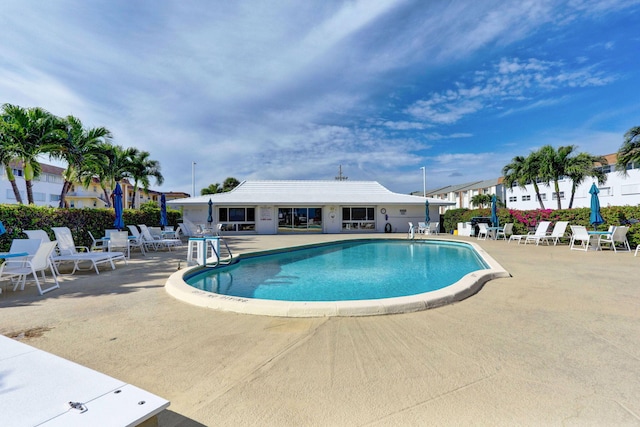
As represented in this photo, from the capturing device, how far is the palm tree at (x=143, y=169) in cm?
2409

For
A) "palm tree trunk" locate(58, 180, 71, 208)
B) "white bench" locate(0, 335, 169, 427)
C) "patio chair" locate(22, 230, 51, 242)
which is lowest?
"white bench" locate(0, 335, 169, 427)

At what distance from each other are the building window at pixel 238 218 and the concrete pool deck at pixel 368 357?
1690 cm

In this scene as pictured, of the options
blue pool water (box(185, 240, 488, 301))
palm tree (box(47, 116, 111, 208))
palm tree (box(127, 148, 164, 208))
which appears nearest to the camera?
blue pool water (box(185, 240, 488, 301))

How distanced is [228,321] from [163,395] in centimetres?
160

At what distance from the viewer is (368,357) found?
2799mm

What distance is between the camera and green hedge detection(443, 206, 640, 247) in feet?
37.9

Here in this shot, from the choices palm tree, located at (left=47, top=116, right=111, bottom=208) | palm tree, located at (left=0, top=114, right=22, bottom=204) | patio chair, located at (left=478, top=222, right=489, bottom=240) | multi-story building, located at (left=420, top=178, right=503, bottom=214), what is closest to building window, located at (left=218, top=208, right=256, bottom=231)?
palm tree, located at (left=47, top=116, right=111, bottom=208)

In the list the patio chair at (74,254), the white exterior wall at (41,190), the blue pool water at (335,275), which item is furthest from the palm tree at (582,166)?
the white exterior wall at (41,190)

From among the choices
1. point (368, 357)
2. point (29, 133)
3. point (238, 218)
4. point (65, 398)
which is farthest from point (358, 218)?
point (65, 398)

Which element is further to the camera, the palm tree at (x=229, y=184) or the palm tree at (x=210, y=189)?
the palm tree at (x=229, y=184)

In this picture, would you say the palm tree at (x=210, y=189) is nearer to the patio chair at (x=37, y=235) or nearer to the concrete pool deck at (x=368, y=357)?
the patio chair at (x=37, y=235)

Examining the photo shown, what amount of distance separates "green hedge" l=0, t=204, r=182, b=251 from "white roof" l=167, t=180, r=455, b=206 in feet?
25.1

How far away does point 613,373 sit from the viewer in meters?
2.48

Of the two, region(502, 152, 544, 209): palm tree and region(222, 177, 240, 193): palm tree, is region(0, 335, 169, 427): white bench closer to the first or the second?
region(502, 152, 544, 209): palm tree
